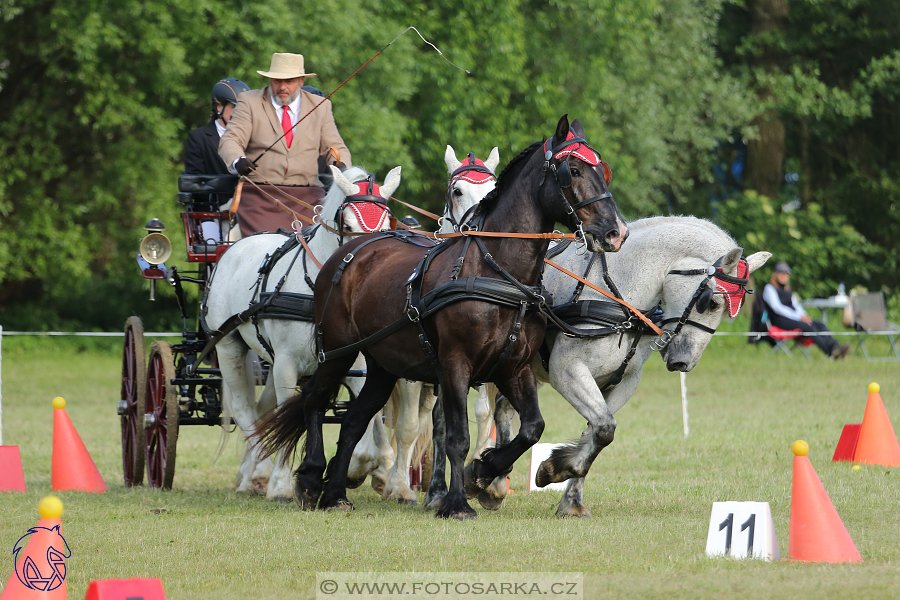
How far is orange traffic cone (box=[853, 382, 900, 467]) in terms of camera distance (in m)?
8.34

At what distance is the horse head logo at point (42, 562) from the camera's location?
3.88m

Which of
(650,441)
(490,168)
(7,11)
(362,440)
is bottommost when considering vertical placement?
(650,441)

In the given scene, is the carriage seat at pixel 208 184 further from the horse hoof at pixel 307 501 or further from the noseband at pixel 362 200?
the horse hoof at pixel 307 501

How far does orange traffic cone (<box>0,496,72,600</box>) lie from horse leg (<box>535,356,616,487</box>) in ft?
9.97

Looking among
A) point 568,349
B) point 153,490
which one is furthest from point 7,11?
point 568,349

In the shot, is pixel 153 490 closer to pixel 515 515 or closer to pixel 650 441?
pixel 515 515

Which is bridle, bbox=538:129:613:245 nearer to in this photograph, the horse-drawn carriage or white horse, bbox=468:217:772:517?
white horse, bbox=468:217:772:517

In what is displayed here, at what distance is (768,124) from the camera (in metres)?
24.1

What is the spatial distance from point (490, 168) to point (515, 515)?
8.21 ft

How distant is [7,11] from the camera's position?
48.1 ft

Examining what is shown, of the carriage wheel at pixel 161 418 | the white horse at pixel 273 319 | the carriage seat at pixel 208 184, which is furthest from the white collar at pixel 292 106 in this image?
the carriage wheel at pixel 161 418

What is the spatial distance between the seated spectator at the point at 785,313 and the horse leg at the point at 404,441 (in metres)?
11.5

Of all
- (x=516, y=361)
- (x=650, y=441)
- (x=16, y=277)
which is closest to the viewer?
(x=516, y=361)

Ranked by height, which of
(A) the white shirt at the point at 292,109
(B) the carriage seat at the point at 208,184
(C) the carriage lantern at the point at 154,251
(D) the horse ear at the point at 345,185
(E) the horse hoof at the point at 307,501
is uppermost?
(A) the white shirt at the point at 292,109
